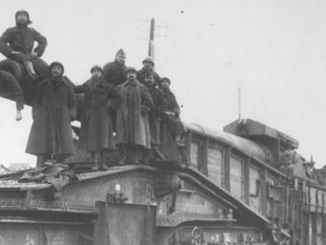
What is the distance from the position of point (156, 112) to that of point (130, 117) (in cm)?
93

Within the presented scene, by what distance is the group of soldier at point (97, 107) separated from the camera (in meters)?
8.64

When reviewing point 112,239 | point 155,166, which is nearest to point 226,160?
point 155,166

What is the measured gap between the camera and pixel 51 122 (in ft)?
28.2

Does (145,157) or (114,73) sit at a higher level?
(114,73)

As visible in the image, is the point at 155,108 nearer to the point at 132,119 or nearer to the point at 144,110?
the point at 144,110

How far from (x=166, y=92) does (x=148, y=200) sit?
2.14m

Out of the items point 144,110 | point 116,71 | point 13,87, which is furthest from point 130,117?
point 13,87

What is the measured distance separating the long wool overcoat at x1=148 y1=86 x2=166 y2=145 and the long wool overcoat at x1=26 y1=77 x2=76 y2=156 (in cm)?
213

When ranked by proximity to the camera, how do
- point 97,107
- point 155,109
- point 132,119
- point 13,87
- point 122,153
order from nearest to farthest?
point 13,87 → point 97,107 → point 132,119 → point 122,153 → point 155,109

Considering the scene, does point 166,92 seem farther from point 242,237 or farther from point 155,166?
point 242,237

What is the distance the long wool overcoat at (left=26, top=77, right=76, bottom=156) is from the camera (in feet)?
28.0

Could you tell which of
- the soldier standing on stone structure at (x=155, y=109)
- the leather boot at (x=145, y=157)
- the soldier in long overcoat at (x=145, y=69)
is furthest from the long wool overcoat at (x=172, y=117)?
the leather boot at (x=145, y=157)

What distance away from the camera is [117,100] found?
9.80 metres

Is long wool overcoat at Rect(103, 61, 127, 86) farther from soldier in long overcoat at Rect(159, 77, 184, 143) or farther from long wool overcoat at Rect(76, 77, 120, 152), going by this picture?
soldier in long overcoat at Rect(159, 77, 184, 143)
